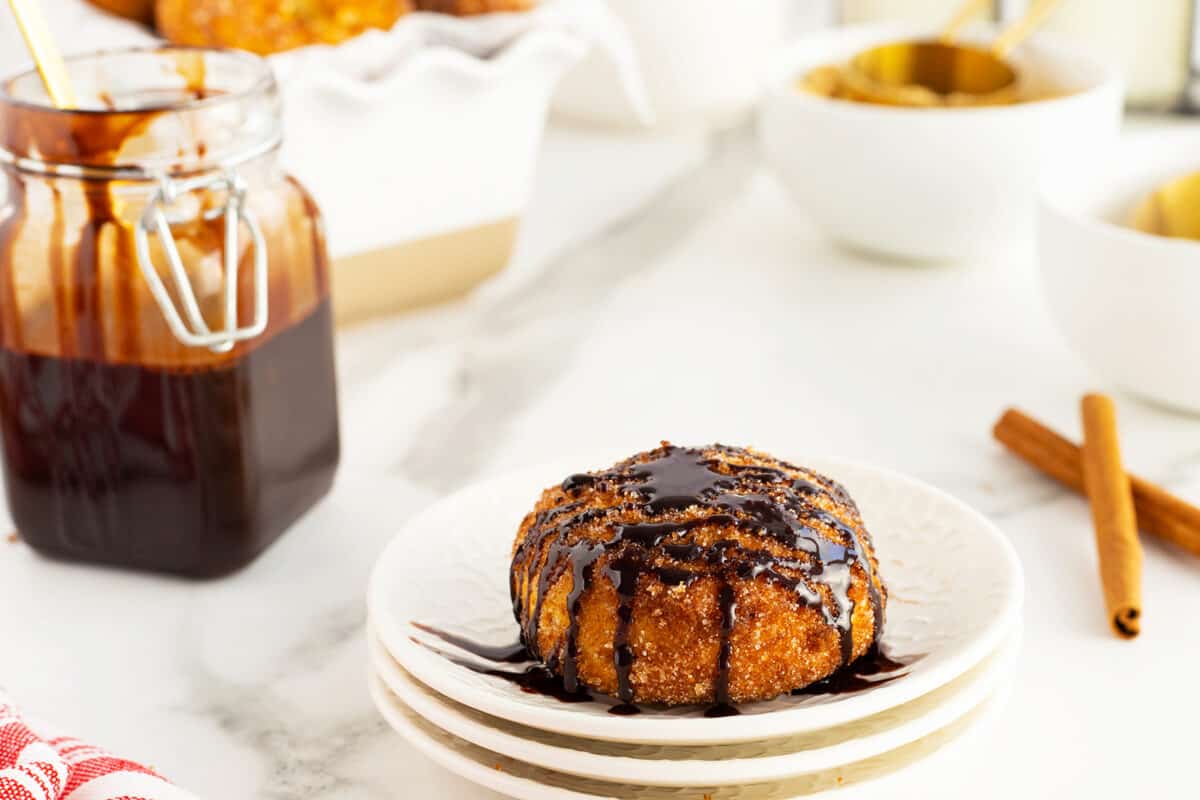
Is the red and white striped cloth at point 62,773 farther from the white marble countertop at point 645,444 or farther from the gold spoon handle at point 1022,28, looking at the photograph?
the gold spoon handle at point 1022,28

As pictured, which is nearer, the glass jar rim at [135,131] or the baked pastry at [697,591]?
the baked pastry at [697,591]

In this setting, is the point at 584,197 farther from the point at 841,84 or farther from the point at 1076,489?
the point at 1076,489

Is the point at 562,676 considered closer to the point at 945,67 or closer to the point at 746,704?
the point at 746,704

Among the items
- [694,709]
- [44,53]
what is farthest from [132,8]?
[694,709]

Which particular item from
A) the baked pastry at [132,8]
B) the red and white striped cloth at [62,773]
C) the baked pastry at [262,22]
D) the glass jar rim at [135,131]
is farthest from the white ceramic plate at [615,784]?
the baked pastry at [132,8]

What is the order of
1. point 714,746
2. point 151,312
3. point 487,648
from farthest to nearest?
point 151,312, point 487,648, point 714,746

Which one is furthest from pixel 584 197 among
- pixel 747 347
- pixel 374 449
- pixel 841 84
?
pixel 374 449

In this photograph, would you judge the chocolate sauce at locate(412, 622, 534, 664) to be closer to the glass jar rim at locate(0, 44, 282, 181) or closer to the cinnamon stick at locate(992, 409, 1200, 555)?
the glass jar rim at locate(0, 44, 282, 181)
